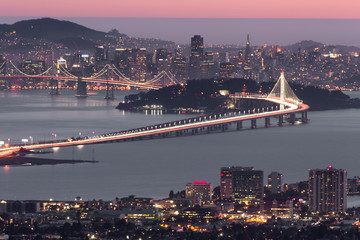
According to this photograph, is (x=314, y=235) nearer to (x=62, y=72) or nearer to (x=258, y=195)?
(x=258, y=195)

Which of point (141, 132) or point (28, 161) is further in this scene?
point (141, 132)

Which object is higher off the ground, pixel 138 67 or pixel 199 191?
pixel 138 67

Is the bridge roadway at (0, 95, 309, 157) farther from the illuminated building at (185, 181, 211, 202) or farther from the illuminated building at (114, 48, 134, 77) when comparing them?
the illuminated building at (114, 48, 134, 77)

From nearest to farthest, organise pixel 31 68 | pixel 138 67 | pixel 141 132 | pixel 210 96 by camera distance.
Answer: pixel 141 132 < pixel 210 96 < pixel 31 68 < pixel 138 67

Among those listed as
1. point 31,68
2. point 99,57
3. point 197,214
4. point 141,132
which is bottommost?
point 197,214

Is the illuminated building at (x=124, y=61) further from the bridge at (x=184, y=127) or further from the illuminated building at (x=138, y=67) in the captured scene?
the bridge at (x=184, y=127)

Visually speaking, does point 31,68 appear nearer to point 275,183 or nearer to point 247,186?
point 275,183

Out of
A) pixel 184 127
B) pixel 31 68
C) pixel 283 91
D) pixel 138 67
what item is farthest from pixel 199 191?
pixel 31 68

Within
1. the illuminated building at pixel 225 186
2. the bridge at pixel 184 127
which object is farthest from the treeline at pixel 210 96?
the illuminated building at pixel 225 186
